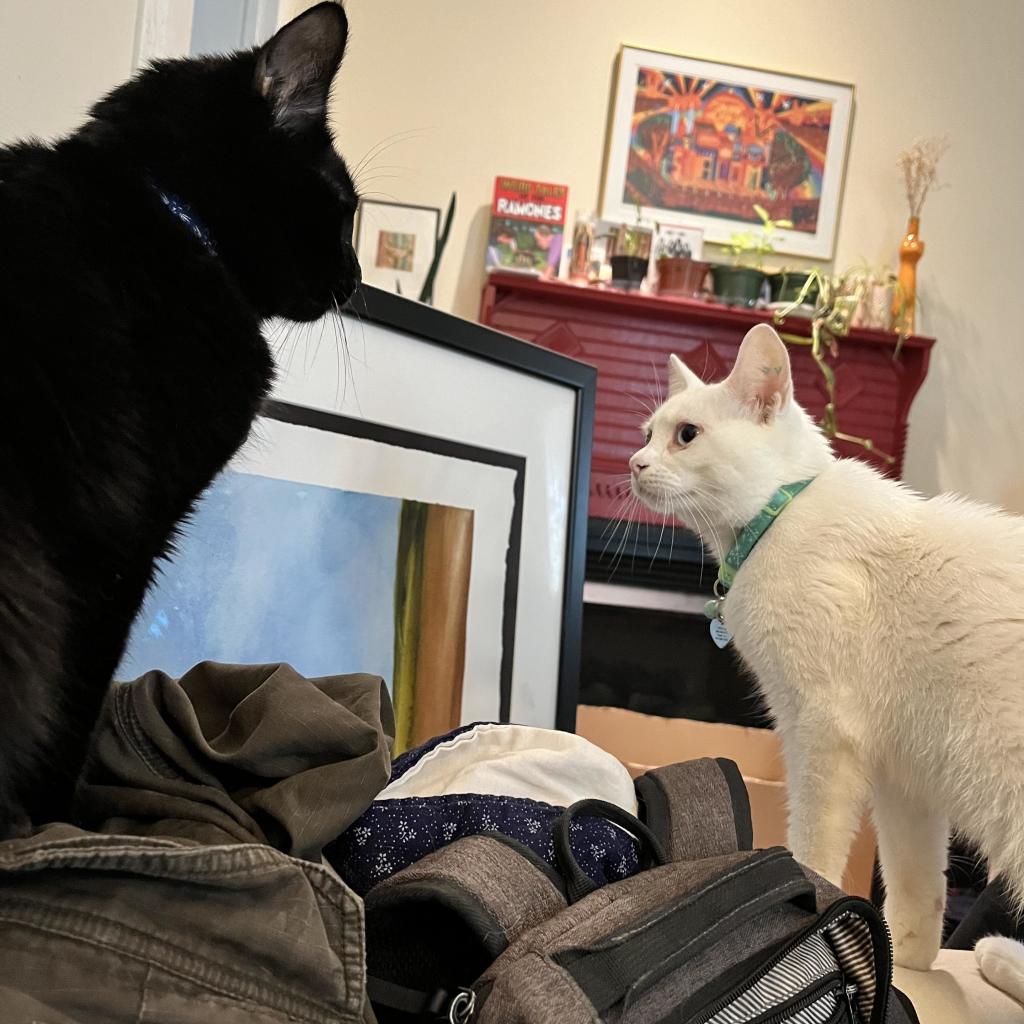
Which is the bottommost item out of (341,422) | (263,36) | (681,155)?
(341,422)

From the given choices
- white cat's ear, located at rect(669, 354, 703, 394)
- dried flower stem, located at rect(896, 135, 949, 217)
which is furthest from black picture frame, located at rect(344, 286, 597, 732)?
dried flower stem, located at rect(896, 135, 949, 217)

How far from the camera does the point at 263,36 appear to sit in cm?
139

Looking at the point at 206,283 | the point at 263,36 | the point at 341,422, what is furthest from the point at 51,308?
the point at 263,36

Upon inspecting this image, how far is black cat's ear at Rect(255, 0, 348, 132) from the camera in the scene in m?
0.71

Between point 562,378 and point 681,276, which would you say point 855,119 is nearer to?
point 681,276

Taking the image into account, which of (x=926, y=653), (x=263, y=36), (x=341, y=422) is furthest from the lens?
(x=263, y=36)

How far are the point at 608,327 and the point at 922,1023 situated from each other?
2.00 metres

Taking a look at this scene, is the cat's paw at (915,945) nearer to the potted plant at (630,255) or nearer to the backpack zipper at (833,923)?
the backpack zipper at (833,923)

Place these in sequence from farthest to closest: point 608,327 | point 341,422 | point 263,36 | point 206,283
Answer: point 608,327, point 263,36, point 341,422, point 206,283

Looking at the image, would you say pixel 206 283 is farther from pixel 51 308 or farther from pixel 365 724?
pixel 365 724

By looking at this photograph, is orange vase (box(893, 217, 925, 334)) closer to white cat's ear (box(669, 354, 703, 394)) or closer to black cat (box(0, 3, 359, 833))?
white cat's ear (box(669, 354, 703, 394))

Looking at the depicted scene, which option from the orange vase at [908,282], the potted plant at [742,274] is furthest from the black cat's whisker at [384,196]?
the orange vase at [908,282]

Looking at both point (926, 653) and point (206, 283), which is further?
point (926, 653)

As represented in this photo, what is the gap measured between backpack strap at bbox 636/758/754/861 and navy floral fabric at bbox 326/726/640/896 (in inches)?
2.0
